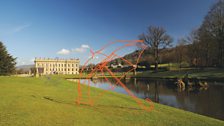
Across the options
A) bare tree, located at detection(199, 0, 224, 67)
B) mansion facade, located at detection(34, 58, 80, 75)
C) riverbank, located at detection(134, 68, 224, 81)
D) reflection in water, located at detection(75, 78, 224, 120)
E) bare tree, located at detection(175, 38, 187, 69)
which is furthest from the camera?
mansion facade, located at detection(34, 58, 80, 75)

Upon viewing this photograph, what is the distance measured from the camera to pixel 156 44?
148ft

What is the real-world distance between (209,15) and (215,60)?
12.7 metres

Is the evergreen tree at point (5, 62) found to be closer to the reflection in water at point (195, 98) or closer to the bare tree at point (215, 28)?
the reflection in water at point (195, 98)

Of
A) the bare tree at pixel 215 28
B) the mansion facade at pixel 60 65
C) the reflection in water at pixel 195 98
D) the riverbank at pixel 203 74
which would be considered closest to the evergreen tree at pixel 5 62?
the reflection in water at pixel 195 98

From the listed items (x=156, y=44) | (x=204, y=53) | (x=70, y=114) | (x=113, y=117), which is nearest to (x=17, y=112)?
(x=70, y=114)

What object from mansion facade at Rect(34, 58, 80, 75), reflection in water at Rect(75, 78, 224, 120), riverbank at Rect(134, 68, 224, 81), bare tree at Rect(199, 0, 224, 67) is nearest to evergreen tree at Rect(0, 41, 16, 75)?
reflection in water at Rect(75, 78, 224, 120)

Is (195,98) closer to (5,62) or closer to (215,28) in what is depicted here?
(215,28)

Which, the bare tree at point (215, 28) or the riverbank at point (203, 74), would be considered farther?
the bare tree at point (215, 28)

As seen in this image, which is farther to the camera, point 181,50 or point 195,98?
point 181,50

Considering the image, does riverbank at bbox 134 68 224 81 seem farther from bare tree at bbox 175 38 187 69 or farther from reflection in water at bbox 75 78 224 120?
bare tree at bbox 175 38 187 69

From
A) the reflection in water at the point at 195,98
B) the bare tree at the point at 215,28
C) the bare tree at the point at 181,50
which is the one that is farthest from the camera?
the bare tree at the point at 181,50

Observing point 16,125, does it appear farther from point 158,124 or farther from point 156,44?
point 156,44

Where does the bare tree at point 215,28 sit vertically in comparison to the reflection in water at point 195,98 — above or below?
above

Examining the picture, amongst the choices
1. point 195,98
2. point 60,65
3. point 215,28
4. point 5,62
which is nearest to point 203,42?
point 215,28
